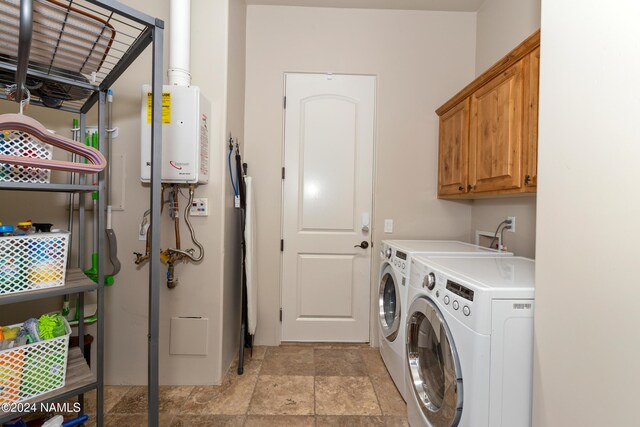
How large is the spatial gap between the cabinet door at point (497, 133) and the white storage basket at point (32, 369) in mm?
2141

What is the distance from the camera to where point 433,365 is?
134 centimetres

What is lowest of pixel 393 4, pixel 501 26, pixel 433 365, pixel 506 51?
pixel 433 365

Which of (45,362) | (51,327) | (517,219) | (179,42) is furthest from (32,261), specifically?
(517,219)

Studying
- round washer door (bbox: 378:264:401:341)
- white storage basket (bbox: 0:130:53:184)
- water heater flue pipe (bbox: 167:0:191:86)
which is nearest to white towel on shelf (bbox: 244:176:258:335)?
water heater flue pipe (bbox: 167:0:191:86)

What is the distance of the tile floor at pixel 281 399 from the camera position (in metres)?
1.56

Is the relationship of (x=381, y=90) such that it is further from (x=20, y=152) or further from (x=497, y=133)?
(x=20, y=152)

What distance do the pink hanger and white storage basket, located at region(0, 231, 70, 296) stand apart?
30 centimetres

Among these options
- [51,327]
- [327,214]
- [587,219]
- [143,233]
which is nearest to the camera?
[587,219]

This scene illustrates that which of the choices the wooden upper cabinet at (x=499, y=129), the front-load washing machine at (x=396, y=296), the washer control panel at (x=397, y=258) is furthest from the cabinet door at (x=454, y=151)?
the washer control panel at (x=397, y=258)

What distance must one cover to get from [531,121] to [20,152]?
212 centimetres

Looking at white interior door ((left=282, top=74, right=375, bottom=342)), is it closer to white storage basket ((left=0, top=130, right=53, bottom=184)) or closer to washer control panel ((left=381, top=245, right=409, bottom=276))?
washer control panel ((left=381, top=245, right=409, bottom=276))

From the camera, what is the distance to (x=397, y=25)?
242cm

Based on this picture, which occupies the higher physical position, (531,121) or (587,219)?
(531,121)

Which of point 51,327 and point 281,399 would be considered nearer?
point 51,327
